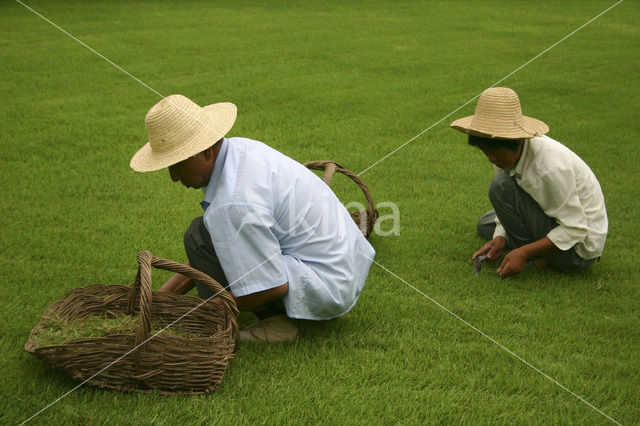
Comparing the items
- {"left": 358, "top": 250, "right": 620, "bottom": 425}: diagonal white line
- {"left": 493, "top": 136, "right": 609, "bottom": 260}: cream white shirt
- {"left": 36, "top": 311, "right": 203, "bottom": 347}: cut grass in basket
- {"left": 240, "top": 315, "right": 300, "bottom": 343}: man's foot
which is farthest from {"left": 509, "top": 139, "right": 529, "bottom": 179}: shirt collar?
{"left": 36, "top": 311, "right": 203, "bottom": 347}: cut grass in basket

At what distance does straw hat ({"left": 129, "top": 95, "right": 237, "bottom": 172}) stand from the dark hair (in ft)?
4.48

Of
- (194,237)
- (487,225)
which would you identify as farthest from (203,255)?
(487,225)

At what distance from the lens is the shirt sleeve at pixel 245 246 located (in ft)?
8.11

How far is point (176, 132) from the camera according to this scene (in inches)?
99.8

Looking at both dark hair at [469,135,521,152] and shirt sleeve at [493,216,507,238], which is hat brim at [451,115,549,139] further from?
shirt sleeve at [493,216,507,238]

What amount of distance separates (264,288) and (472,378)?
94 cm

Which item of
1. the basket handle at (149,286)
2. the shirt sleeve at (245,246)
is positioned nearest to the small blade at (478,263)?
the shirt sleeve at (245,246)

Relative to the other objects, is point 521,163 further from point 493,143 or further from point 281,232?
point 281,232

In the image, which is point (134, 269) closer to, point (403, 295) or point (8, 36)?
point (403, 295)

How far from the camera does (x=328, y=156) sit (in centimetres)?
516

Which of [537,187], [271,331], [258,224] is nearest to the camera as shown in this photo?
[258,224]

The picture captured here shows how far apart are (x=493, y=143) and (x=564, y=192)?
0.43 metres

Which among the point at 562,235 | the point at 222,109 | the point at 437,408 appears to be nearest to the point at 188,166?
the point at 222,109

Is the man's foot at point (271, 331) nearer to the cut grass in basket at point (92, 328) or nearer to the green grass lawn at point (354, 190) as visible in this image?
the green grass lawn at point (354, 190)
